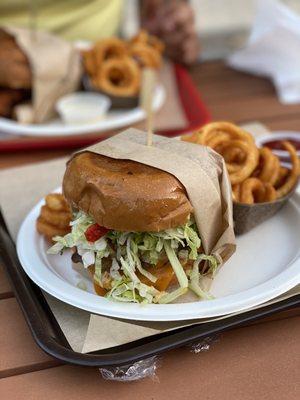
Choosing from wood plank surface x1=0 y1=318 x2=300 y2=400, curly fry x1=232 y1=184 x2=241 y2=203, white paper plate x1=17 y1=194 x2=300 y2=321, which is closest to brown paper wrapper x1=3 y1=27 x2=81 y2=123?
white paper plate x1=17 y1=194 x2=300 y2=321

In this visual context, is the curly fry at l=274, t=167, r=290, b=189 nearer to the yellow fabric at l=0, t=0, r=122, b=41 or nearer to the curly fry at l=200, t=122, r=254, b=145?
the curly fry at l=200, t=122, r=254, b=145

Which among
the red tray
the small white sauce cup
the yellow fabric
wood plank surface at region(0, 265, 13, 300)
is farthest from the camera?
the yellow fabric

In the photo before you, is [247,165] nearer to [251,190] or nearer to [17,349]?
[251,190]

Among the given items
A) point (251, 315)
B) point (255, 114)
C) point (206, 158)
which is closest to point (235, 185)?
point (206, 158)

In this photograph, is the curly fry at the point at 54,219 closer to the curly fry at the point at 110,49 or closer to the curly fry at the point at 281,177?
the curly fry at the point at 281,177

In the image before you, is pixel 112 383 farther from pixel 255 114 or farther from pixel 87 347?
pixel 255 114
